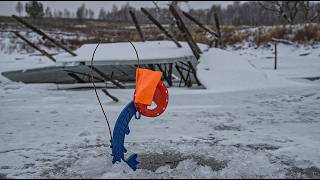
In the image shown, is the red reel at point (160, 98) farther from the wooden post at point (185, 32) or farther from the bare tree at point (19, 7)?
the bare tree at point (19, 7)

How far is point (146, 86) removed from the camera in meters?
3.32

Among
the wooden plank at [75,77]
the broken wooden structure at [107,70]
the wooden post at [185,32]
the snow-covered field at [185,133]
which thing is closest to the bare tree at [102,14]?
the broken wooden structure at [107,70]

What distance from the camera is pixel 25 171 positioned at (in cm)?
350

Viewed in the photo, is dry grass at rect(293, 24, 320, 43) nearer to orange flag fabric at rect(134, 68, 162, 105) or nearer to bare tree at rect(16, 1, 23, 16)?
orange flag fabric at rect(134, 68, 162, 105)

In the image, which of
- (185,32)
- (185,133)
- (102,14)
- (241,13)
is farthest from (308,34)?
(102,14)

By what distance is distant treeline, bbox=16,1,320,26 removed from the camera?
941 inches

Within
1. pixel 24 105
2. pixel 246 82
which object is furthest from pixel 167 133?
pixel 246 82

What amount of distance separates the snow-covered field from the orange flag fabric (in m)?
0.71

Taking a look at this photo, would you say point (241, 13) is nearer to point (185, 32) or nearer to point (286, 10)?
point (286, 10)

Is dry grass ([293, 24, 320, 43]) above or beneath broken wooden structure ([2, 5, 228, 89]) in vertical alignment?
above

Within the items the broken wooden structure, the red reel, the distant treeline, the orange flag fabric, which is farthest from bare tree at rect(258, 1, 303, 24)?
the orange flag fabric

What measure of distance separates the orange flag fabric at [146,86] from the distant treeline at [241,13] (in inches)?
315

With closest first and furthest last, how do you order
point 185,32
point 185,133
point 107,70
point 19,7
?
1. point 185,133
2. point 185,32
3. point 107,70
4. point 19,7

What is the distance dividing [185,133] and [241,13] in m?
121
